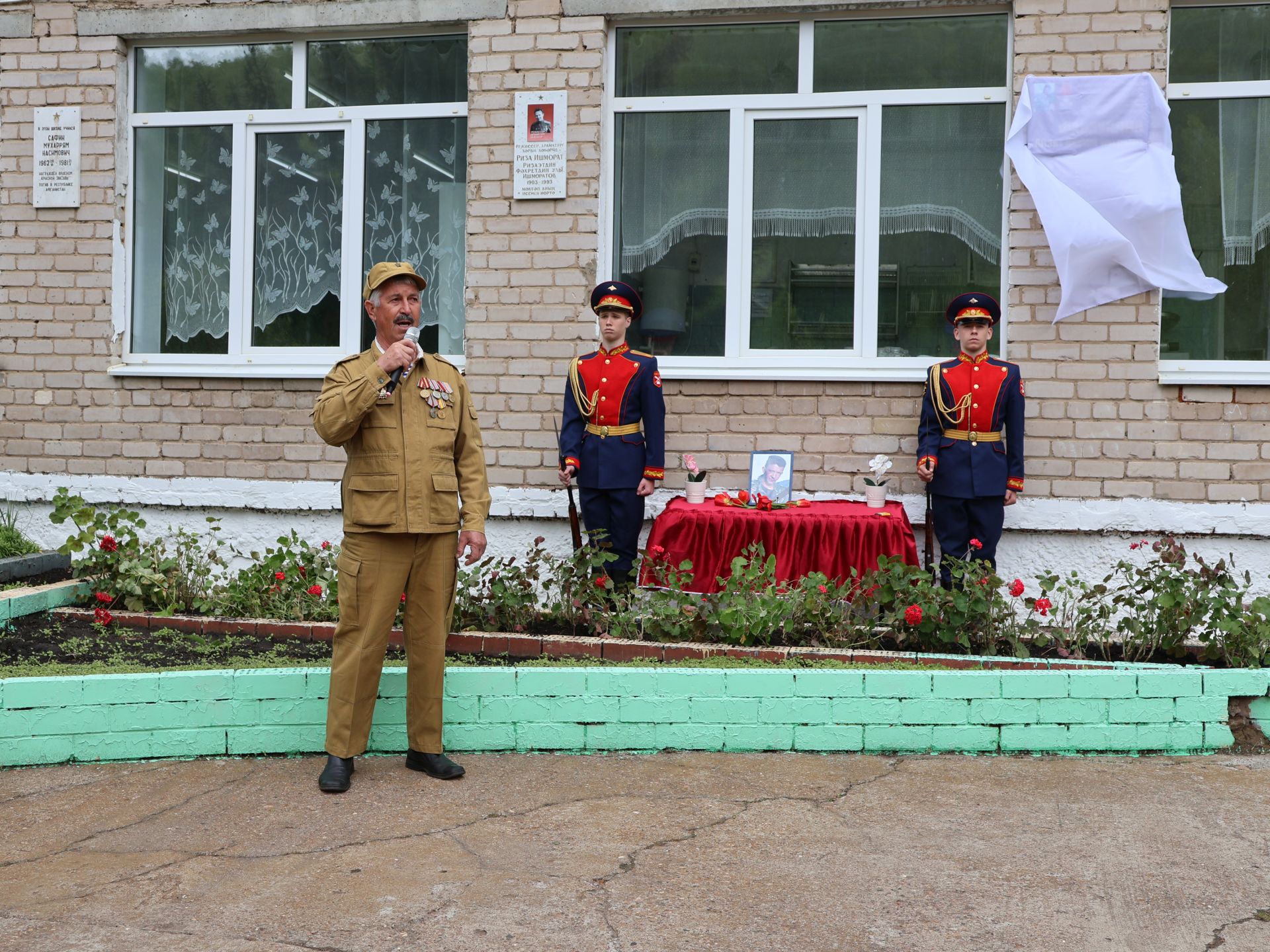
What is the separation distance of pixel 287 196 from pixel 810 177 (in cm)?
316

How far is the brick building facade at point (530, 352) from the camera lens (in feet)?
22.2

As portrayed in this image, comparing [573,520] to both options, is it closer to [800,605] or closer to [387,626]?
[800,605]

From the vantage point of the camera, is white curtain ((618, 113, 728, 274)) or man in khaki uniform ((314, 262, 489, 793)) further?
white curtain ((618, 113, 728, 274))

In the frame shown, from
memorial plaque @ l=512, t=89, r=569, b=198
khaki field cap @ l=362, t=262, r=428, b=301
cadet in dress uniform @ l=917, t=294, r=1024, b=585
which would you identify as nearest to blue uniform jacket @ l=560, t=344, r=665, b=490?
memorial plaque @ l=512, t=89, r=569, b=198

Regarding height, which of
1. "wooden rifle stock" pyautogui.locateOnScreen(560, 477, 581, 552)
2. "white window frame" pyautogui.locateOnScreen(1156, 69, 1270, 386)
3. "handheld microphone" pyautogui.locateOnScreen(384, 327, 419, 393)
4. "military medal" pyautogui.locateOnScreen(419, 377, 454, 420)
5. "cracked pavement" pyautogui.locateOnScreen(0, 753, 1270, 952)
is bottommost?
"cracked pavement" pyautogui.locateOnScreen(0, 753, 1270, 952)

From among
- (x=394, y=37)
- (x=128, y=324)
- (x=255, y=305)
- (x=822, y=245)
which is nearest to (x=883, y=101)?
(x=822, y=245)

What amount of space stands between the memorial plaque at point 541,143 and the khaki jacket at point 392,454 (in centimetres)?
282

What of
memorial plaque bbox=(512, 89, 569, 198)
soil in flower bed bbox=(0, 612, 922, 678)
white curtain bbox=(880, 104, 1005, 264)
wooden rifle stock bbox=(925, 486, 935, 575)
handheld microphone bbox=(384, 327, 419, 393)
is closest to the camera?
handheld microphone bbox=(384, 327, 419, 393)

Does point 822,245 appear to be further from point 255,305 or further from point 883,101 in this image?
point 255,305

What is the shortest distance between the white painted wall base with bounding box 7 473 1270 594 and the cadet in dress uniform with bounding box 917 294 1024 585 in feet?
0.96

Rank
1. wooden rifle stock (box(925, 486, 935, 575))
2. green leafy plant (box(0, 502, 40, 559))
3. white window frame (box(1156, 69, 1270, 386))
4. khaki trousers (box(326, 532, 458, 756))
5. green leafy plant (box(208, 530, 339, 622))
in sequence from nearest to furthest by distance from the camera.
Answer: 1. khaki trousers (box(326, 532, 458, 756))
2. green leafy plant (box(208, 530, 339, 622))
3. wooden rifle stock (box(925, 486, 935, 575))
4. white window frame (box(1156, 69, 1270, 386))
5. green leafy plant (box(0, 502, 40, 559))

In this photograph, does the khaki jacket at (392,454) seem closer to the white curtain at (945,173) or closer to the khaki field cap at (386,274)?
the khaki field cap at (386,274)

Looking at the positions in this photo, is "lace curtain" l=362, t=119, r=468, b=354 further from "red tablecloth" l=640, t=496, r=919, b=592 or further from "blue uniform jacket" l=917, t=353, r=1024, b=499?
"blue uniform jacket" l=917, t=353, r=1024, b=499

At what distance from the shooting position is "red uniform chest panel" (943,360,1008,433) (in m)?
6.53
